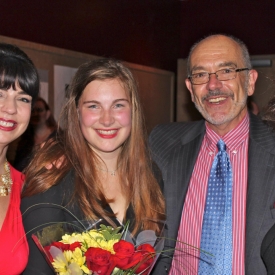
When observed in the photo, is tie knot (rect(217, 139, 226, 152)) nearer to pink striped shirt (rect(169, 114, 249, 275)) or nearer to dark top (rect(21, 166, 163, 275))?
pink striped shirt (rect(169, 114, 249, 275))

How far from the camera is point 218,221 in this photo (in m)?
2.59

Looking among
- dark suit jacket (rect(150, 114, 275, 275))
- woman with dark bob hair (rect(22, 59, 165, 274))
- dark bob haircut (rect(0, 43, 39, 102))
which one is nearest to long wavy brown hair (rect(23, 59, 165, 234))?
→ woman with dark bob hair (rect(22, 59, 165, 274))

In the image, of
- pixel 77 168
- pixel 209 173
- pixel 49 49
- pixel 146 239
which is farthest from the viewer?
pixel 49 49

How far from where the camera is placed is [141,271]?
1822mm

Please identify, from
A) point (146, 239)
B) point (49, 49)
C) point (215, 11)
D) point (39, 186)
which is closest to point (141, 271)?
point (146, 239)

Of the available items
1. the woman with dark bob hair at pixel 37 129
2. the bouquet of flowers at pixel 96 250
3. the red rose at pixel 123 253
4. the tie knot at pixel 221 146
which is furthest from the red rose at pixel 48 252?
the woman with dark bob hair at pixel 37 129

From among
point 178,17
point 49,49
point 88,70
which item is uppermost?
point 178,17

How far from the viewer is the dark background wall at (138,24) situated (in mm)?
5168

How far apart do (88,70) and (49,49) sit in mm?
2872

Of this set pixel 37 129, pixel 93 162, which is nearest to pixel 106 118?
pixel 93 162

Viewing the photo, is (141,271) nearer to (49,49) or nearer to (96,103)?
(96,103)

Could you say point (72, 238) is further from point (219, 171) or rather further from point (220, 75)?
point (220, 75)

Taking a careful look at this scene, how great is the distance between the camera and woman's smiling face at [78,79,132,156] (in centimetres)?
247

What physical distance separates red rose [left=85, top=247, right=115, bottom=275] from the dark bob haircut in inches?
39.8
